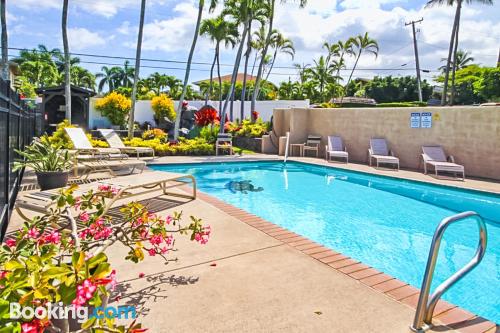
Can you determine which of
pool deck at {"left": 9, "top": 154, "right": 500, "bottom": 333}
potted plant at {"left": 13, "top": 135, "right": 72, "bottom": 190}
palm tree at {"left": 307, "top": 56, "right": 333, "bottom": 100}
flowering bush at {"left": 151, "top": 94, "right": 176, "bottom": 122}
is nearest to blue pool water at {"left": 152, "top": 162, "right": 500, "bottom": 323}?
pool deck at {"left": 9, "top": 154, "right": 500, "bottom": 333}

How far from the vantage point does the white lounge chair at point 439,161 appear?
1030 centimetres

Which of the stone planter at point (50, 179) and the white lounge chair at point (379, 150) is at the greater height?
the white lounge chair at point (379, 150)

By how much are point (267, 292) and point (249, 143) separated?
15.0 metres

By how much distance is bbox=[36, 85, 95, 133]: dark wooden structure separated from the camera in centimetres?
2052

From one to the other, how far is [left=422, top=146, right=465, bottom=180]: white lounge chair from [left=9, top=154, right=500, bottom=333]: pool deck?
313 inches

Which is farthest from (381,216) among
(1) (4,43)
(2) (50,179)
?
(1) (4,43)

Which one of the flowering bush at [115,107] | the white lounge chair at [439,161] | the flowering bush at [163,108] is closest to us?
the white lounge chair at [439,161]

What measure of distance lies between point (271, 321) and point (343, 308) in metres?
0.59

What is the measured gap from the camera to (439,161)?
10977 millimetres

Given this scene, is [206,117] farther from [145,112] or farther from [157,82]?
[157,82]

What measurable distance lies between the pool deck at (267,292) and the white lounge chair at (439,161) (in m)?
7.96

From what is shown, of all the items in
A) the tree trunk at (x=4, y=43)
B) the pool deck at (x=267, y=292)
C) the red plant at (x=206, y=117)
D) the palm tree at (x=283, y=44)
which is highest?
the palm tree at (x=283, y=44)

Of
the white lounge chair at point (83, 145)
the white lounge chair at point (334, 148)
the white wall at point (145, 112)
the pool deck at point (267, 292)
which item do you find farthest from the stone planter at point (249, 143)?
the pool deck at point (267, 292)

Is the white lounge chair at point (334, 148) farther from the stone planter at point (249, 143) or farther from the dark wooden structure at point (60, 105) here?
the dark wooden structure at point (60, 105)
